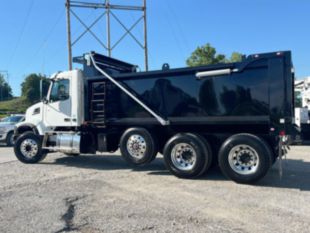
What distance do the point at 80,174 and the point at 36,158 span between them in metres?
2.53

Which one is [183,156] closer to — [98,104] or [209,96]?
[209,96]

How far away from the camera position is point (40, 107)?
10414 mm

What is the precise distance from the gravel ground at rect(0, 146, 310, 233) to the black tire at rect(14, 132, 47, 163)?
1.16m

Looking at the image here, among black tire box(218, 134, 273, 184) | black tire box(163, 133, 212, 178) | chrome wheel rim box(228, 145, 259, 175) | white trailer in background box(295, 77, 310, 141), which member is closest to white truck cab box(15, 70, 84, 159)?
black tire box(163, 133, 212, 178)

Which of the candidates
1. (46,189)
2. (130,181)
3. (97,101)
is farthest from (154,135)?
(46,189)

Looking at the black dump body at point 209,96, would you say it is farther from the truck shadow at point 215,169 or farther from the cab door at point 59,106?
the truck shadow at point 215,169

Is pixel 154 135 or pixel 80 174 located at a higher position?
pixel 154 135

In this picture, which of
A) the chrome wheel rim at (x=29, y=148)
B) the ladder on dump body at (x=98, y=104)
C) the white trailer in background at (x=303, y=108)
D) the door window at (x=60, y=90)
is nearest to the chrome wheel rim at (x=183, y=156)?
the ladder on dump body at (x=98, y=104)

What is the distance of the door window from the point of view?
9.89 m

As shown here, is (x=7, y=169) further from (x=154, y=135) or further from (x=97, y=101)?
(x=154, y=135)

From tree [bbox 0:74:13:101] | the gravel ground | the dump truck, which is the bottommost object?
the gravel ground

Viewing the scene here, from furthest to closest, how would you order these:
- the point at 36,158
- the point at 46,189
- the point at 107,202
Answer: the point at 36,158
the point at 46,189
the point at 107,202

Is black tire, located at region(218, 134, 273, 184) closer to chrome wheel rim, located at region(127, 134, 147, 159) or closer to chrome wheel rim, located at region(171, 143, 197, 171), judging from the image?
chrome wheel rim, located at region(171, 143, 197, 171)

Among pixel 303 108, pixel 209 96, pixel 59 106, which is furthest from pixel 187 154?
pixel 303 108
